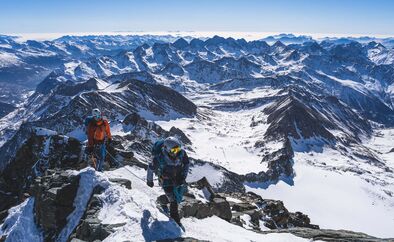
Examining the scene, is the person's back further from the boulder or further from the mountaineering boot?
the boulder

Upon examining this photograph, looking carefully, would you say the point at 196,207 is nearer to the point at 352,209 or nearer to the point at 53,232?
the point at 53,232

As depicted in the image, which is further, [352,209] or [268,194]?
[268,194]

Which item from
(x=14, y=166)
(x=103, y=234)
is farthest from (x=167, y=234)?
(x=14, y=166)

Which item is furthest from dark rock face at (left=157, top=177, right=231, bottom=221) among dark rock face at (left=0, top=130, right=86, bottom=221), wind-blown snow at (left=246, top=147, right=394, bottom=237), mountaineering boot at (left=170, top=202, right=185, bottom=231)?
wind-blown snow at (left=246, top=147, right=394, bottom=237)

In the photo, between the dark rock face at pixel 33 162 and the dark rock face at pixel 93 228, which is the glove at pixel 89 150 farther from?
the dark rock face at pixel 93 228

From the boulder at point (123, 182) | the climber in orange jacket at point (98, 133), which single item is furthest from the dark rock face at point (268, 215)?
the climber in orange jacket at point (98, 133)

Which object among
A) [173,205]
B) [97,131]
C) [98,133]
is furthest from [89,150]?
[173,205]

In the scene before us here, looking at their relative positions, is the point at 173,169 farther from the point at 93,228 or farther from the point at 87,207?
the point at 87,207
